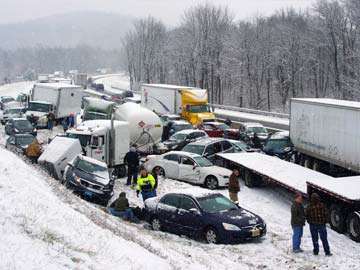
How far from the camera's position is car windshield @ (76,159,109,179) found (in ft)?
63.3

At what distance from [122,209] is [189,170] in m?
6.19

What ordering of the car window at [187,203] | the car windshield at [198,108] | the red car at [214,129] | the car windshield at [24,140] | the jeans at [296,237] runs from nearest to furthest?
the jeans at [296,237], the car window at [187,203], the car windshield at [24,140], the red car at [214,129], the car windshield at [198,108]

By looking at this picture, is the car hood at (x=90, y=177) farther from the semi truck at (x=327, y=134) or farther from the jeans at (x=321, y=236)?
the semi truck at (x=327, y=134)

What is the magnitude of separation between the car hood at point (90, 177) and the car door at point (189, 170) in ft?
13.4

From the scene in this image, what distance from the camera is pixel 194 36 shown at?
282 ft

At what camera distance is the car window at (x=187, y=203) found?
591 inches

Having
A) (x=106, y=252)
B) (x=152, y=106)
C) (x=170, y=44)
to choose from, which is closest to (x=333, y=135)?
(x=106, y=252)

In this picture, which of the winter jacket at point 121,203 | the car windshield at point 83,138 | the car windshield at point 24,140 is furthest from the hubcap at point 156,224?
the car windshield at point 24,140

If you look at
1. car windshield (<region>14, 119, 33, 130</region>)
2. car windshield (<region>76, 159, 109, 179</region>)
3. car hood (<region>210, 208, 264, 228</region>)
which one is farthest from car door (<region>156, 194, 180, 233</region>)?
car windshield (<region>14, 119, 33, 130</region>)

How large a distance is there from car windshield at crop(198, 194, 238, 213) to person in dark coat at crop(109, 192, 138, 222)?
251cm

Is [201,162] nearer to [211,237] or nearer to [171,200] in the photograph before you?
[171,200]

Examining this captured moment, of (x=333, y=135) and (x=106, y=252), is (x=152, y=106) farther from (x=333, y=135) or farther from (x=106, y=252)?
(x=106, y=252)

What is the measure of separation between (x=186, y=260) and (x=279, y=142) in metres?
19.3

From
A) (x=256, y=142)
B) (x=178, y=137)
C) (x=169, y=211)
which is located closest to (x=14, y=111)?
(x=178, y=137)
